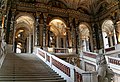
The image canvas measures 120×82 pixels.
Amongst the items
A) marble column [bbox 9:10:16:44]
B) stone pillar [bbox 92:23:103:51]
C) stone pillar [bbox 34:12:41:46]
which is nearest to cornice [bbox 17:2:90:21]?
stone pillar [bbox 34:12:41:46]

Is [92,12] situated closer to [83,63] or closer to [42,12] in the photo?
[42,12]

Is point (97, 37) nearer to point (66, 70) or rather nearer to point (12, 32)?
point (12, 32)

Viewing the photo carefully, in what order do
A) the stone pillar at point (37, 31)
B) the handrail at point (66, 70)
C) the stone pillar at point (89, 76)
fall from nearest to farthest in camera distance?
the stone pillar at point (89, 76)
the handrail at point (66, 70)
the stone pillar at point (37, 31)

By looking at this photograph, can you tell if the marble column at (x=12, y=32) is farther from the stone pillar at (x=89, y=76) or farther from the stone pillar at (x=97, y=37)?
the stone pillar at (x=89, y=76)

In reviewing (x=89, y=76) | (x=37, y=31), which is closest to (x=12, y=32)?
(x=37, y=31)

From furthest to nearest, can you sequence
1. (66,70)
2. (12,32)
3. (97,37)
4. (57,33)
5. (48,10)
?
1. (57,33)
2. (97,37)
3. (48,10)
4. (12,32)
5. (66,70)

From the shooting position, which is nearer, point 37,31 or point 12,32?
point 12,32

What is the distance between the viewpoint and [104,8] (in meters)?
20.2

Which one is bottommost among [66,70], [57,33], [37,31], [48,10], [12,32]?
[66,70]

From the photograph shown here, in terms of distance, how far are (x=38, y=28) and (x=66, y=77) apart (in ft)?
33.4

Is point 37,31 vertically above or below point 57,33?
below

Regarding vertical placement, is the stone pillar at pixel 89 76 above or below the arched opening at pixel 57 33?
below

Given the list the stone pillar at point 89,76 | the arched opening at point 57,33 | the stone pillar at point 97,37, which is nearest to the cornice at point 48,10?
the stone pillar at point 97,37

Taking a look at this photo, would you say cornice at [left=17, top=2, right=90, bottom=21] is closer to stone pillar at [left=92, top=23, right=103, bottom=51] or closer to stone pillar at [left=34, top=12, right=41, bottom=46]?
stone pillar at [left=34, top=12, right=41, bottom=46]
